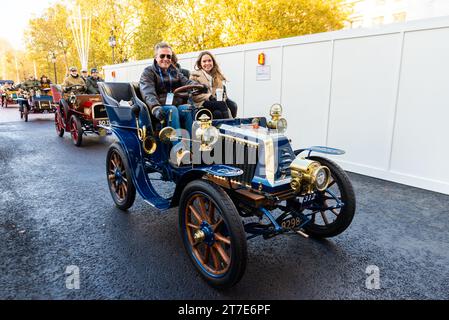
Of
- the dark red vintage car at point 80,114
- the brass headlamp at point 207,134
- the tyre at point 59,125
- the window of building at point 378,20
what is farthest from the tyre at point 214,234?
the window of building at point 378,20

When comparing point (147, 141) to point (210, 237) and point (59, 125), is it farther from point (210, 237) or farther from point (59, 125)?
point (59, 125)

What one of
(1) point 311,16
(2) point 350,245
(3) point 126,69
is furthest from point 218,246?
(1) point 311,16

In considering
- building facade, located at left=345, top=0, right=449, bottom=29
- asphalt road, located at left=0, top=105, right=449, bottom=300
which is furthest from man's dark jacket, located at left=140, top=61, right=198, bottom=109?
building facade, located at left=345, top=0, right=449, bottom=29

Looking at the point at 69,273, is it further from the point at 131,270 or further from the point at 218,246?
the point at 218,246

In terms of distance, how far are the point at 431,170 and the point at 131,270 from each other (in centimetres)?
447

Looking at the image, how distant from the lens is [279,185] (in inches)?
104

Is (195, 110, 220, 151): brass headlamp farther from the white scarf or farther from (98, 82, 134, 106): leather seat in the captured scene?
the white scarf

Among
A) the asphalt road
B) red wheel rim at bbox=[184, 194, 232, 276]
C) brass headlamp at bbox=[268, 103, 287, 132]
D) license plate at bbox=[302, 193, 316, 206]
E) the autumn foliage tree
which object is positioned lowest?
the asphalt road

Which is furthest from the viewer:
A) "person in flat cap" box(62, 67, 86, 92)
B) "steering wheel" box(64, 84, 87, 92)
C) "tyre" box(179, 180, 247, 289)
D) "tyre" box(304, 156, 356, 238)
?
"person in flat cap" box(62, 67, 86, 92)

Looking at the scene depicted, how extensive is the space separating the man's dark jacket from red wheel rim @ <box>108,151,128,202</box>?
0.87 meters

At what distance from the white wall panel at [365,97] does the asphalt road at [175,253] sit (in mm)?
1022

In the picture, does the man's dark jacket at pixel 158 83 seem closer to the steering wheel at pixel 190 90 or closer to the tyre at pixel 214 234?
the steering wheel at pixel 190 90

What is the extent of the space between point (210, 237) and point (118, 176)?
1.97 metres

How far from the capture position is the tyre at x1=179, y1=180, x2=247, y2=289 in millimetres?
2189
